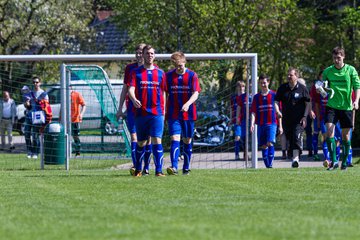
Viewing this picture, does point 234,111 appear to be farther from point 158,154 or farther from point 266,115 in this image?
point 158,154

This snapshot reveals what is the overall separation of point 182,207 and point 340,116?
736cm

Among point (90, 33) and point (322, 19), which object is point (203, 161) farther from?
point (90, 33)

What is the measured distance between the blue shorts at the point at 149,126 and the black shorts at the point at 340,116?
129 inches

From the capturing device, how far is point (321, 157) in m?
23.7

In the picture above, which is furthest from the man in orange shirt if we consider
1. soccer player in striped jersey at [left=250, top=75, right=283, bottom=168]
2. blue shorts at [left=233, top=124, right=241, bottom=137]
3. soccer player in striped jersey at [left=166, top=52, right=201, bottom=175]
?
soccer player in striped jersey at [left=166, top=52, right=201, bottom=175]

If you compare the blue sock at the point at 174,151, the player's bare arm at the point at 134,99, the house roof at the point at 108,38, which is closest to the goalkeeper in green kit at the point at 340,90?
the blue sock at the point at 174,151

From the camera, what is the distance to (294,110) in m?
18.5

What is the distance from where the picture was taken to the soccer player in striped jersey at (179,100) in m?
15.4

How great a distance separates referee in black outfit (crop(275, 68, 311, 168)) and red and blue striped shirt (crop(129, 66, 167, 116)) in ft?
14.3

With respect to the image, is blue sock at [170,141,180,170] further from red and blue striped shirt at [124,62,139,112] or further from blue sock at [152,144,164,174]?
red and blue striped shirt at [124,62,139,112]

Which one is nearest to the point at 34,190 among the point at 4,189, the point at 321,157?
the point at 4,189

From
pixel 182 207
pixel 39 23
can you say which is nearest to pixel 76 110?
pixel 182 207

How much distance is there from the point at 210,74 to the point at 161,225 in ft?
43.9

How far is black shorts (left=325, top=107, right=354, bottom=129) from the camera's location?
16.5 m
